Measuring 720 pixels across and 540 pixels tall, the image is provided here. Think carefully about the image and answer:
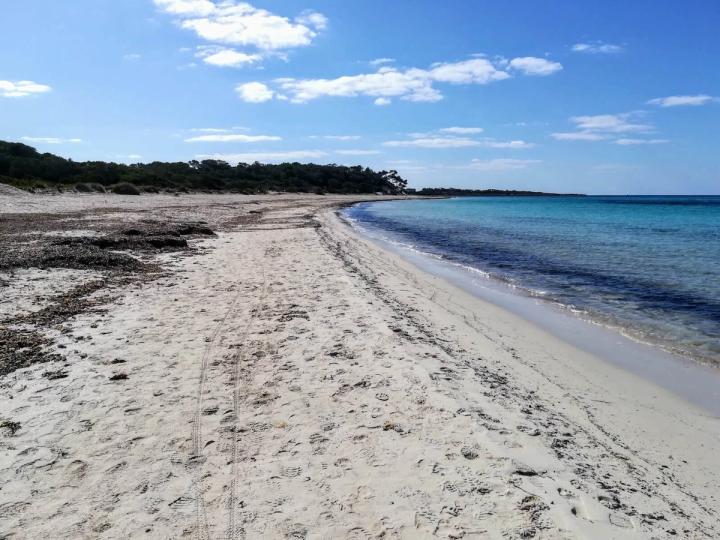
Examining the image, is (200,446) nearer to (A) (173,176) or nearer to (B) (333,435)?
(B) (333,435)

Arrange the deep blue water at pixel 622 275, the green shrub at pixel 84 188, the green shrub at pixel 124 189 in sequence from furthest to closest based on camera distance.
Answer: the green shrub at pixel 124 189
the green shrub at pixel 84 188
the deep blue water at pixel 622 275

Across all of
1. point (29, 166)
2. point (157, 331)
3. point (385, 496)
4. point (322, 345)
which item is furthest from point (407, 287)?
point (29, 166)

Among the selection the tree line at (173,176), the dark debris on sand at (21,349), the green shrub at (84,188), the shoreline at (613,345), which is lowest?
the shoreline at (613,345)

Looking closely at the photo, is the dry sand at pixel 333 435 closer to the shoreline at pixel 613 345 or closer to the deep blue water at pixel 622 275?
the shoreline at pixel 613 345

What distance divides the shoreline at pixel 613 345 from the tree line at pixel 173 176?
38.1 meters

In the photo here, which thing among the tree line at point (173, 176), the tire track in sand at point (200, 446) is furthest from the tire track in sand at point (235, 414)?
the tree line at point (173, 176)

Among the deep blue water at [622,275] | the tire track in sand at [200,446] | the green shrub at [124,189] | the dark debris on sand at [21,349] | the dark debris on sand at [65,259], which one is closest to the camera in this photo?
the tire track in sand at [200,446]

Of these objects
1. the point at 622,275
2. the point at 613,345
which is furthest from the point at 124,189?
the point at 613,345

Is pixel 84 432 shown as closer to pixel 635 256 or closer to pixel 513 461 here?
pixel 513 461

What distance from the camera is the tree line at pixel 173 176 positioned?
147 feet

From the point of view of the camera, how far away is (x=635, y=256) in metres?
17.5

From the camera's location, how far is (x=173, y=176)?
62250 millimetres

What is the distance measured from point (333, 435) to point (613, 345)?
5.57 meters

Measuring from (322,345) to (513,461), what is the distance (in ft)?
9.87
